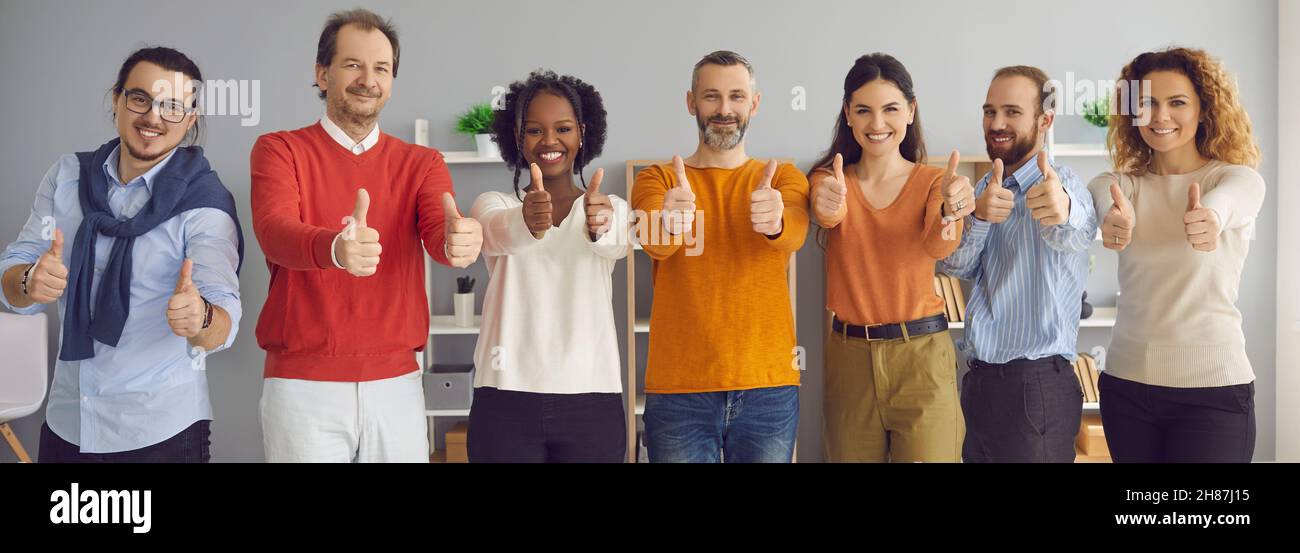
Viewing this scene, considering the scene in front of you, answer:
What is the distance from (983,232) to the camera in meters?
1.99

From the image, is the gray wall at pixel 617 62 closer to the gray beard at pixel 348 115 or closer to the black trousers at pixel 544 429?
the gray beard at pixel 348 115

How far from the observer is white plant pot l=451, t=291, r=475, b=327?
355cm

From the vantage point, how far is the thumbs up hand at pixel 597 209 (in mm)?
1789

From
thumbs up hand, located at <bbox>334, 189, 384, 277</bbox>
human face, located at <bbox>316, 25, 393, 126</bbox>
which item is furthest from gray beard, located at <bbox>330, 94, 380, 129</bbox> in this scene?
thumbs up hand, located at <bbox>334, 189, 384, 277</bbox>

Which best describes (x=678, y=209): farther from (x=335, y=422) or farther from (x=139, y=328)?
(x=139, y=328)

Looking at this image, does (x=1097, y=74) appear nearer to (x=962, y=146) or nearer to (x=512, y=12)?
(x=962, y=146)

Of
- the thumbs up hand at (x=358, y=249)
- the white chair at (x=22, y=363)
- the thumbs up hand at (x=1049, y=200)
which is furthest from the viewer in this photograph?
the white chair at (x=22, y=363)

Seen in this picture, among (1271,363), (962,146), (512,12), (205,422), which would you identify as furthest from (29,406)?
(1271,363)

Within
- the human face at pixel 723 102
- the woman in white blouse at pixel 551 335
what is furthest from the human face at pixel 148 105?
the human face at pixel 723 102

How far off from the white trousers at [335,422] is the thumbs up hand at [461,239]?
36cm

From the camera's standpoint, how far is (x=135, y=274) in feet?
6.20

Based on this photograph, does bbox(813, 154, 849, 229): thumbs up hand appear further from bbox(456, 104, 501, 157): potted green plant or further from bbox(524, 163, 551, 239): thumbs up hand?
bbox(456, 104, 501, 157): potted green plant
